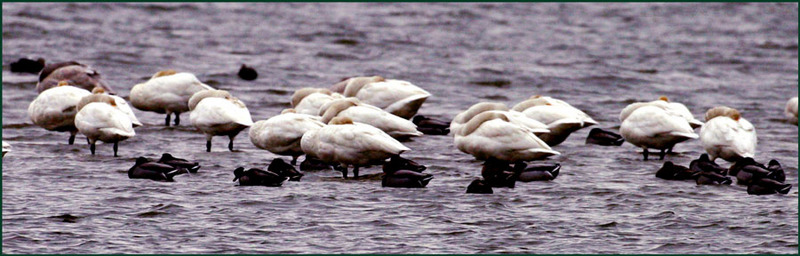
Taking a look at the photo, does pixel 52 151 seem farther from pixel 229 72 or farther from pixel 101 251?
pixel 229 72

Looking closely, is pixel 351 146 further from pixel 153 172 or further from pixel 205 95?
pixel 205 95

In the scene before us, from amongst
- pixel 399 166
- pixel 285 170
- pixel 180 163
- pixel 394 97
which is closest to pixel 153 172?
pixel 180 163

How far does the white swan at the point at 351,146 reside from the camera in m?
12.8

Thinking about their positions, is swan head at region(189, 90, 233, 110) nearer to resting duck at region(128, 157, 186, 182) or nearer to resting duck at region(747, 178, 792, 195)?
resting duck at region(128, 157, 186, 182)

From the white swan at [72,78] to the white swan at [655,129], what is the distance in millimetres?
8042

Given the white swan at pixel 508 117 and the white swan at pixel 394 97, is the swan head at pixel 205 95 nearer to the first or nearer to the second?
the white swan at pixel 394 97

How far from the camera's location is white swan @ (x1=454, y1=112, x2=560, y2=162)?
13.4m

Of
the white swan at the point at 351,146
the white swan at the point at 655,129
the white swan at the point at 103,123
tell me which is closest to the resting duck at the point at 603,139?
the white swan at the point at 655,129

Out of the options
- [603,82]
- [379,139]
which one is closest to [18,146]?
[379,139]

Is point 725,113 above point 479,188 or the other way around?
above

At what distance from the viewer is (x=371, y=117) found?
14.4m

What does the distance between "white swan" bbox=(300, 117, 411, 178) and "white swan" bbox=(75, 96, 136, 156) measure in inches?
88.2

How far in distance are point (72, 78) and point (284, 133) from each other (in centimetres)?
698

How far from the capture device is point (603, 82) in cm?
2448
